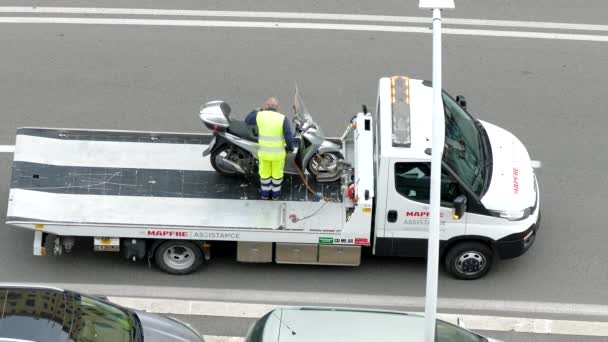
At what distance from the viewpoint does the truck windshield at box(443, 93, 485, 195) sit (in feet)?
38.5

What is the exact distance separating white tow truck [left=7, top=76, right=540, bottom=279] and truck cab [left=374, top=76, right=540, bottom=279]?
0.01 meters

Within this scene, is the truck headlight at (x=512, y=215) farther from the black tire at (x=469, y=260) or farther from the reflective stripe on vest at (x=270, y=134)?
the reflective stripe on vest at (x=270, y=134)

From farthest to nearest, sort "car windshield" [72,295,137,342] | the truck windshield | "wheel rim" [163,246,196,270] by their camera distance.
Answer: "wheel rim" [163,246,196,270] < the truck windshield < "car windshield" [72,295,137,342]

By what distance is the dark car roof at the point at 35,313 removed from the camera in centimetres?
910

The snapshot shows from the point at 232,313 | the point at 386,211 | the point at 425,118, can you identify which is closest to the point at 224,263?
the point at 232,313

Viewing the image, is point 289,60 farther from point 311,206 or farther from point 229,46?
point 311,206

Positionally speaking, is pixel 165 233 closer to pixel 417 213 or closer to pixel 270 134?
pixel 270 134

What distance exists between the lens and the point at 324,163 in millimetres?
A: 12344

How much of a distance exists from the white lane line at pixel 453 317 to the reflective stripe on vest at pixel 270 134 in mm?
1885

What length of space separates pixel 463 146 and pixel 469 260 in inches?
56.7

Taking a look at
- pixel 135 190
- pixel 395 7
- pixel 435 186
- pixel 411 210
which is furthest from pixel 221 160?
pixel 395 7

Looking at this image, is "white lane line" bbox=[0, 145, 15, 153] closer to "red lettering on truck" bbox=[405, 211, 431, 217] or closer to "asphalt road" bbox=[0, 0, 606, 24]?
"asphalt road" bbox=[0, 0, 606, 24]

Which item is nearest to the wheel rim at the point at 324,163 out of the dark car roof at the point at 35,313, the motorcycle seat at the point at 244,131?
the motorcycle seat at the point at 244,131

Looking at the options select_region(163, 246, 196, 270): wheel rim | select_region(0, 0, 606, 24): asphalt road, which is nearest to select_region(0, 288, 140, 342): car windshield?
select_region(163, 246, 196, 270): wheel rim
